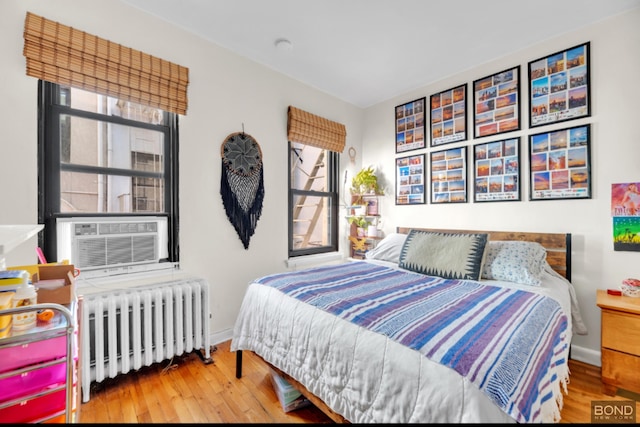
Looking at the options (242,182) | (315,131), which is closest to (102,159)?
(242,182)

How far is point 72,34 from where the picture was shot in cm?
171

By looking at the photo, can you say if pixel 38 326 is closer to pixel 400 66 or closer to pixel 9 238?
pixel 9 238

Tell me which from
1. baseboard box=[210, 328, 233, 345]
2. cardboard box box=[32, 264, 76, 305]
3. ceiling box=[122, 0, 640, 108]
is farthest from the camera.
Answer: baseboard box=[210, 328, 233, 345]

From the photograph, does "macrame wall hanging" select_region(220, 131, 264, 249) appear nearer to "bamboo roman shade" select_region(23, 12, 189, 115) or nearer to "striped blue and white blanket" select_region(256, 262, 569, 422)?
"bamboo roman shade" select_region(23, 12, 189, 115)

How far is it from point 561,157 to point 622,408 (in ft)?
5.62

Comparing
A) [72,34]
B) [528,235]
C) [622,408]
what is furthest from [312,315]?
[72,34]

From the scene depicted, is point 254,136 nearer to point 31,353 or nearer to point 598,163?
point 31,353

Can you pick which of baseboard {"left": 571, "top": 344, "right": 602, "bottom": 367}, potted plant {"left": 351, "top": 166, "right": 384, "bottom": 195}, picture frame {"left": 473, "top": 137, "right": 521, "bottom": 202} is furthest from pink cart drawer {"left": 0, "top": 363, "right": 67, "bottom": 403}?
baseboard {"left": 571, "top": 344, "right": 602, "bottom": 367}

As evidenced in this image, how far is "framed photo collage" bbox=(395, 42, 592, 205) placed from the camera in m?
2.18

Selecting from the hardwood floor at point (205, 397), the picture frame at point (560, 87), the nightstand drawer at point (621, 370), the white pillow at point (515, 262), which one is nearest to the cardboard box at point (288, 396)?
the hardwood floor at point (205, 397)

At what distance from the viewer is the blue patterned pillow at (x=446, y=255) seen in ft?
6.72

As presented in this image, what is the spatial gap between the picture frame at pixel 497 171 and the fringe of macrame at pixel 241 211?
6.88ft

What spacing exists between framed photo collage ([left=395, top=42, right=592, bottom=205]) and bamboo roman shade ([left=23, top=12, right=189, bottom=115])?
2.38m

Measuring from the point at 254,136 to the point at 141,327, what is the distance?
1.80m
